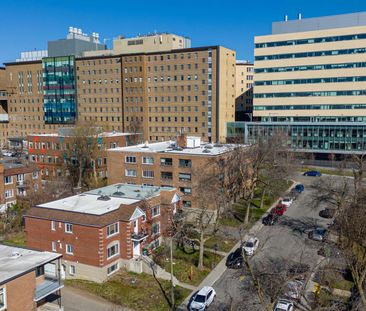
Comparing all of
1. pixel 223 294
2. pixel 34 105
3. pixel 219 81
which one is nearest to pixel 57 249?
pixel 223 294

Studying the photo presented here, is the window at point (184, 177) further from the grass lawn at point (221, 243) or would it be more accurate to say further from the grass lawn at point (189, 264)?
the grass lawn at point (189, 264)

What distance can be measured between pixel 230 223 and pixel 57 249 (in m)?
23.0

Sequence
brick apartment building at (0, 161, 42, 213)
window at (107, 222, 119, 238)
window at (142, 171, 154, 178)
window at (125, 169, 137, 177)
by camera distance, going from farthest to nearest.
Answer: window at (125, 169, 137, 177), brick apartment building at (0, 161, 42, 213), window at (142, 171, 154, 178), window at (107, 222, 119, 238)

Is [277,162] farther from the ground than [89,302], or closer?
farther from the ground

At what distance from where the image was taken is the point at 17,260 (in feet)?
83.6

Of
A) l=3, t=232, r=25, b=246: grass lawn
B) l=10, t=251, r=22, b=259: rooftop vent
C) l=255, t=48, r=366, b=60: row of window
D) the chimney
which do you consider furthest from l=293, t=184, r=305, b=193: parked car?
l=10, t=251, r=22, b=259: rooftop vent

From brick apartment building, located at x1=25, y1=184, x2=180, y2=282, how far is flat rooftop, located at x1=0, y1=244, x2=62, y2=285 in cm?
794

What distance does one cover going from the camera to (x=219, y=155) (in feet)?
170

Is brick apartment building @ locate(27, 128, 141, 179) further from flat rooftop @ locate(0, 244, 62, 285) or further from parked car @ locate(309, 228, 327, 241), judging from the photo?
flat rooftop @ locate(0, 244, 62, 285)

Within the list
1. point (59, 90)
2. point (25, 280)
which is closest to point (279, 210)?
point (25, 280)

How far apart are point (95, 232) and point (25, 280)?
1067 cm

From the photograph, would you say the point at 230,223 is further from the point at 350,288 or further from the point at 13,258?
the point at 13,258

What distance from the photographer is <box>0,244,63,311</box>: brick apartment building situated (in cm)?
2291

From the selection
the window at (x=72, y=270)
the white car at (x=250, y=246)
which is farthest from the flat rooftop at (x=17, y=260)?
the white car at (x=250, y=246)
